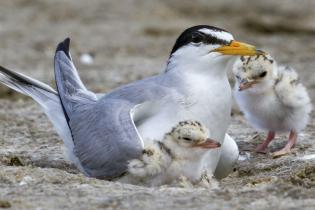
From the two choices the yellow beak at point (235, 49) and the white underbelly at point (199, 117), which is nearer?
the white underbelly at point (199, 117)

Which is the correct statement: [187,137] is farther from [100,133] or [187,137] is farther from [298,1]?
[298,1]

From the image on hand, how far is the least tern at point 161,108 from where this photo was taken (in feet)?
17.7

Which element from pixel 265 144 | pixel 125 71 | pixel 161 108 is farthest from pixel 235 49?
pixel 125 71

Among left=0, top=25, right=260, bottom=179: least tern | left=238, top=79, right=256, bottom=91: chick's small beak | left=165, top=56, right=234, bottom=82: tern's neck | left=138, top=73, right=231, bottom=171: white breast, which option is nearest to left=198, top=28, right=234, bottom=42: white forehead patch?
left=0, top=25, right=260, bottom=179: least tern

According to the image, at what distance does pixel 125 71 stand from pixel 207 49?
13.9 ft

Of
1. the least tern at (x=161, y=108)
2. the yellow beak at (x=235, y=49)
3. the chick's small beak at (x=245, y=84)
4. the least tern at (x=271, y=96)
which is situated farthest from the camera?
the least tern at (x=271, y=96)

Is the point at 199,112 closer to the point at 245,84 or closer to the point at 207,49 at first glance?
the point at 207,49

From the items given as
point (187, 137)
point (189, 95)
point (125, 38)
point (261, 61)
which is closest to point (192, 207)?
point (187, 137)

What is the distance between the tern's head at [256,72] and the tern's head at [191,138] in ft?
4.14

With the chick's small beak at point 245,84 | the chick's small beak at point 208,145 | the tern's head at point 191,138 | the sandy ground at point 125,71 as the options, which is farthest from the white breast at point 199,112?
the chick's small beak at point 245,84

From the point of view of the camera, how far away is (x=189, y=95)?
18.1 ft

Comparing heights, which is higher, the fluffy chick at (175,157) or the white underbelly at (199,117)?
the white underbelly at (199,117)

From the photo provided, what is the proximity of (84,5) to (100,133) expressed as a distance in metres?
7.89

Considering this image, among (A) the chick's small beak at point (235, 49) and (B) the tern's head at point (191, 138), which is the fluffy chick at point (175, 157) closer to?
(B) the tern's head at point (191, 138)
